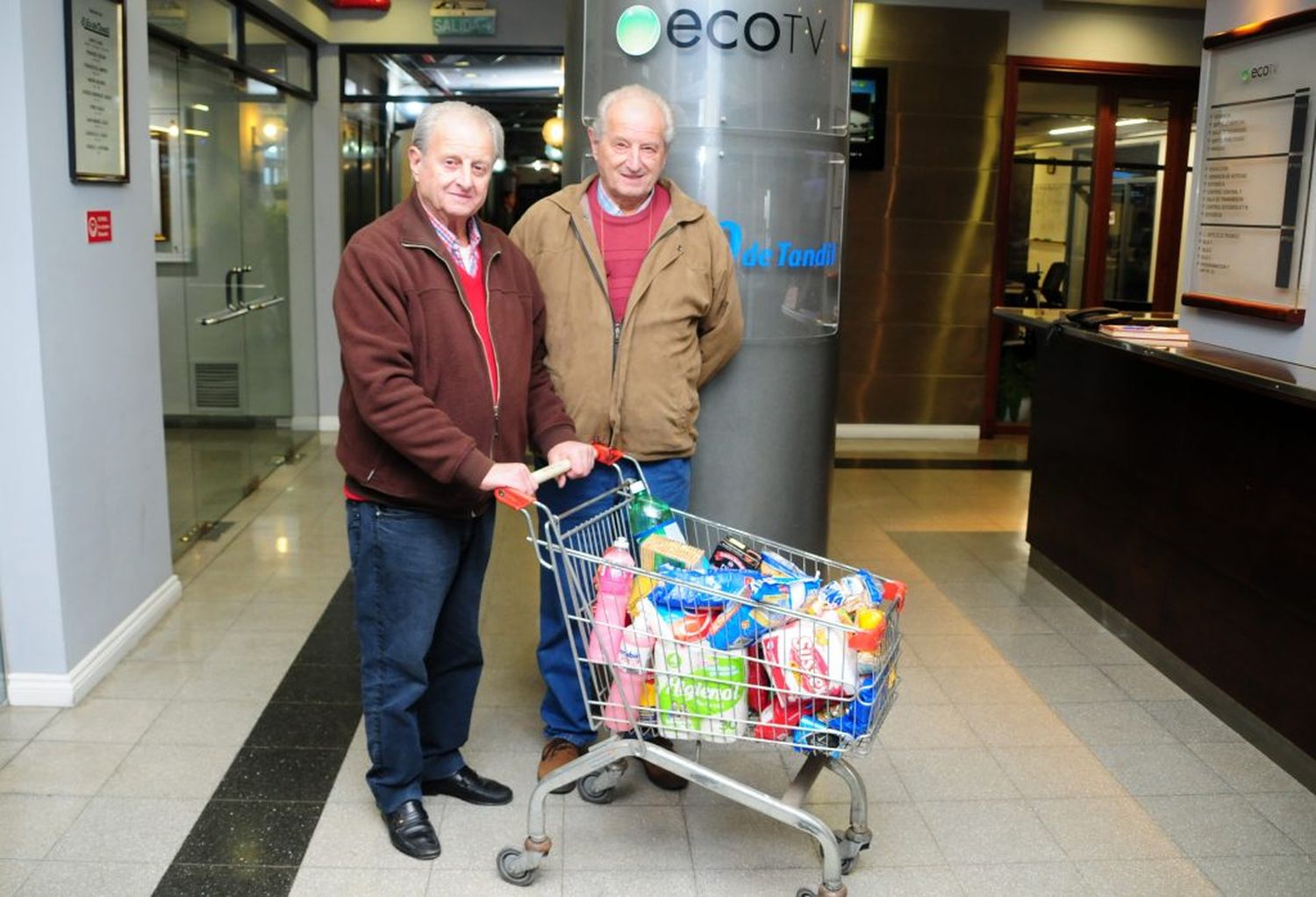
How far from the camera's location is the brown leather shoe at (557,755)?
3.33m

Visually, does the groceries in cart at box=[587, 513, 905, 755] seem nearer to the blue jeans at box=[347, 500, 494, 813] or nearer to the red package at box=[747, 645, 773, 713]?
the red package at box=[747, 645, 773, 713]

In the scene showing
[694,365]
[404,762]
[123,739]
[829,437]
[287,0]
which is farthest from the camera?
[287,0]

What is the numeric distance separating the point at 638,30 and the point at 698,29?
17 cm

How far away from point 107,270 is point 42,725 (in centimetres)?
139

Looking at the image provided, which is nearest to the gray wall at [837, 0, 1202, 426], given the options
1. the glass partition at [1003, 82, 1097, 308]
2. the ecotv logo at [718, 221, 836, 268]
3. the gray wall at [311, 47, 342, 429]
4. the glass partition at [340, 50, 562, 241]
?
the glass partition at [1003, 82, 1097, 308]

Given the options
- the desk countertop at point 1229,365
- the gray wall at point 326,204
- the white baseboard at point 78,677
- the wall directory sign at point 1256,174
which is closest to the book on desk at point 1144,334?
the desk countertop at point 1229,365

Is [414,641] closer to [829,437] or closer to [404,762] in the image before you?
[404,762]

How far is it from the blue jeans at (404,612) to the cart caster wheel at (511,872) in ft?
1.01

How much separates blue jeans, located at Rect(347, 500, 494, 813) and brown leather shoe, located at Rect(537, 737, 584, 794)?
1.17 ft

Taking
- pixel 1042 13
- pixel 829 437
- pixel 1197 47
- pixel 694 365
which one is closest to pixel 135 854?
pixel 694 365

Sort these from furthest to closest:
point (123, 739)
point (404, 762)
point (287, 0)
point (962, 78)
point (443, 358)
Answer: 1. point (962, 78)
2. point (287, 0)
3. point (123, 739)
4. point (404, 762)
5. point (443, 358)

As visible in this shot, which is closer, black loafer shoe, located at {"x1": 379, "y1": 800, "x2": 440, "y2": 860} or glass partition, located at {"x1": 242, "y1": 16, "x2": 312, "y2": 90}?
black loafer shoe, located at {"x1": 379, "y1": 800, "x2": 440, "y2": 860}

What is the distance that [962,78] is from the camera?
27.3 feet

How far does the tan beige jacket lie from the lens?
3.19 meters
